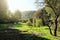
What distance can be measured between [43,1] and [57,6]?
237cm

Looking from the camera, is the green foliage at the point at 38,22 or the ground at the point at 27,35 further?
the green foliage at the point at 38,22

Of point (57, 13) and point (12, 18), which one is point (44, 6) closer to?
point (57, 13)

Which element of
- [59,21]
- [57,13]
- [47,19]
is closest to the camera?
[57,13]

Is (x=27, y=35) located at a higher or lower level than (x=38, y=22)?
lower

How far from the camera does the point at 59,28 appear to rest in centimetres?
3042

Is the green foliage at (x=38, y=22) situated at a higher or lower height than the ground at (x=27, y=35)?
higher

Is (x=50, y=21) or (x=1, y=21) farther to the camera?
(x=1, y=21)

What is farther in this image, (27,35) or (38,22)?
(38,22)

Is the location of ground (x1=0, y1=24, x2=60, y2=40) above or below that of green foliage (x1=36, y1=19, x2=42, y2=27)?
below

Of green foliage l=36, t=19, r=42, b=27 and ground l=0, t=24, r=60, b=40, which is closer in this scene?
ground l=0, t=24, r=60, b=40

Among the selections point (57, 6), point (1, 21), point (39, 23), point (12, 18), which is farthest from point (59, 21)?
point (12, 18)

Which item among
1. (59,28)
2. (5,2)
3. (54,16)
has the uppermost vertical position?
(5,2)

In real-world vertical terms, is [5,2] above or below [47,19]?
above

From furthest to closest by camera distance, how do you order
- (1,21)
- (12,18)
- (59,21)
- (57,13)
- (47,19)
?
(12,18), (1,21), (47,19), (59,21), (57,13)
